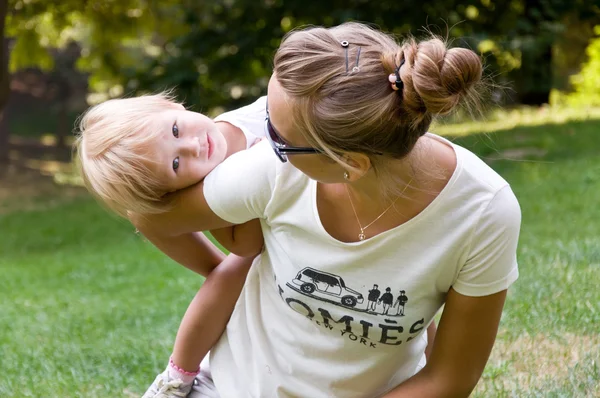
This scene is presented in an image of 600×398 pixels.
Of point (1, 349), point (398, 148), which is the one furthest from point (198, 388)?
point (1, 349)

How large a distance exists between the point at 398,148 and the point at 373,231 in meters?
0.25

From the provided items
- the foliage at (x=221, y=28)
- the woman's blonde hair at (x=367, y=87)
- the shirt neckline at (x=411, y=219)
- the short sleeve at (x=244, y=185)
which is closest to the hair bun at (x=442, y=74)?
the woman's blonde hair at (x=367, y=87)

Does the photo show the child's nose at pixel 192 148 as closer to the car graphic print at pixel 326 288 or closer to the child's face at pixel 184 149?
the child's face at pixel 184 149

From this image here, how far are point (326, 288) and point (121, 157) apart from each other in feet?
2.37

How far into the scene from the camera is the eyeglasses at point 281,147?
197 centimetres

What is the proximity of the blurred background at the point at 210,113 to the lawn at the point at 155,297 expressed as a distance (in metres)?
0.02

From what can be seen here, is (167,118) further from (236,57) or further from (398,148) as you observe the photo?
(236,57)

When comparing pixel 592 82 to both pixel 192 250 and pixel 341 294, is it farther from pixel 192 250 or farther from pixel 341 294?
pixel 341 294

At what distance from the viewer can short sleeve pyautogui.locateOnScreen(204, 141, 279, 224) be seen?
213cm

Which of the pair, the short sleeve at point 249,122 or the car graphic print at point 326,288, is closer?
the car graphic print at point 326,288

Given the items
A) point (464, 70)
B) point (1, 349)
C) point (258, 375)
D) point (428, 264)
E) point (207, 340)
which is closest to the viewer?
point (464, 70)

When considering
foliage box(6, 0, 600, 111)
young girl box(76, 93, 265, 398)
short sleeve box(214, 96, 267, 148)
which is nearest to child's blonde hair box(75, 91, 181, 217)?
young girl box(76, 93, 265, 398)

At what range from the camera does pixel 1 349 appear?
469cm

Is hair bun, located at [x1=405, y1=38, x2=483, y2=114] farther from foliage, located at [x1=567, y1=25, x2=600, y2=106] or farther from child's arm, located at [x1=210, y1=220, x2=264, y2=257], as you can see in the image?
foliage, located at [x1=567, y1=25, x2=600, y2=106]
